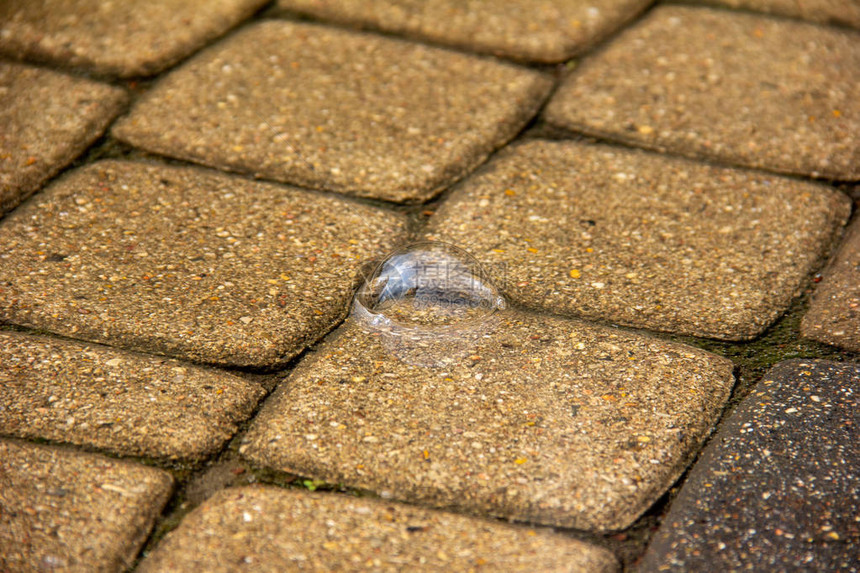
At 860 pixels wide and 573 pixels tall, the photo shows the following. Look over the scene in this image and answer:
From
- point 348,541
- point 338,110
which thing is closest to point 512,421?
point 348,541

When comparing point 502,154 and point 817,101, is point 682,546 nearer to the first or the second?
point 502,154

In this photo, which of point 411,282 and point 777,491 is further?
point 411,282

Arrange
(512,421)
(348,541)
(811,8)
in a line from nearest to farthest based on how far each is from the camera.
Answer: (348,541) → (512,421) → (811,8)

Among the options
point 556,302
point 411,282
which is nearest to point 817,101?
point 556,302

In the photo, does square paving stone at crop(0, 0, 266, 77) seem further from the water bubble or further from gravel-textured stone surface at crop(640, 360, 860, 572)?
gravel-textured stone surface at crop(640, 360, 860, 572)

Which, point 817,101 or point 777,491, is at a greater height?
point 817,101

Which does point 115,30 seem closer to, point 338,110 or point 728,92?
point 338,110
